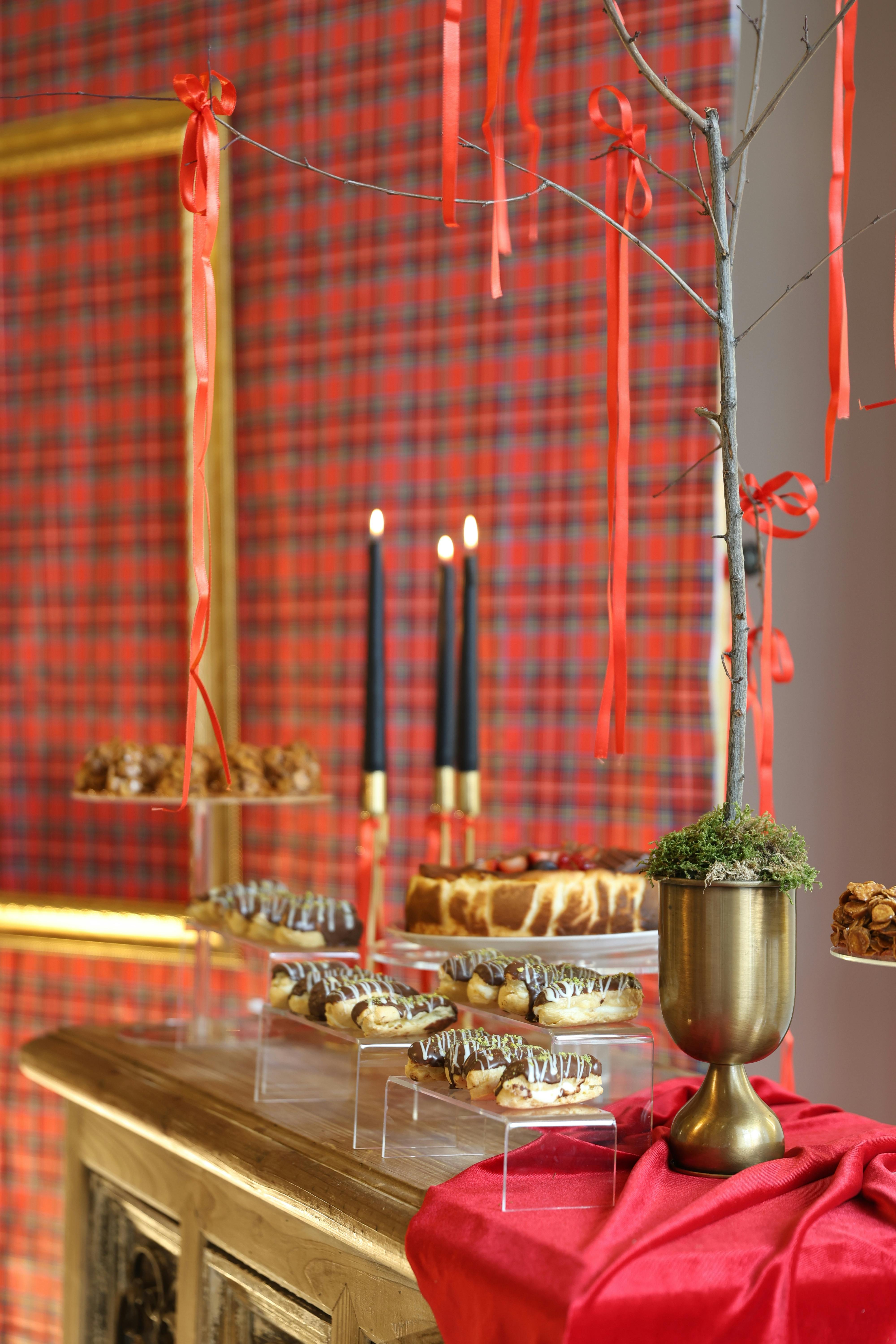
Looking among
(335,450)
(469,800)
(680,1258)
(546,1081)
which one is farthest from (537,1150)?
(335,450)

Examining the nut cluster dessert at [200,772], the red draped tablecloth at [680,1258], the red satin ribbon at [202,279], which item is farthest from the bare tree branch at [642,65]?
the nut cluster dessert at [200,772]

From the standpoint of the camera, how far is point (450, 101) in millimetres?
891

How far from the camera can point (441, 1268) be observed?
0.80 metres

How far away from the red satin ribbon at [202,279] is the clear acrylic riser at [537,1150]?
304 millimetres

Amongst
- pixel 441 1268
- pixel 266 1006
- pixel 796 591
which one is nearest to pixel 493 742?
pixel 796 591

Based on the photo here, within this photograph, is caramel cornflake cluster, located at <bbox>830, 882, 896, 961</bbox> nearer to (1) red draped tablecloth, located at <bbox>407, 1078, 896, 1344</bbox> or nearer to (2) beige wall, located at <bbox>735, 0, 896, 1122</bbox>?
(1) red draped tablecloth, located at <bbox>407, 1078, 896, 1344</bbox>

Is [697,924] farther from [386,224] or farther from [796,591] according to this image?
[386,224]

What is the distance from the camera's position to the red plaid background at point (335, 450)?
170 centimetres

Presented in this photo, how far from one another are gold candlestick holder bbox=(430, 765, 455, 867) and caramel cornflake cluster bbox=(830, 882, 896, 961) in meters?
0.62

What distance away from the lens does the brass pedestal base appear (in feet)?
2.87

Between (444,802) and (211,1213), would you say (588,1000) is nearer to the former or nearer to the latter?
(211,1213)

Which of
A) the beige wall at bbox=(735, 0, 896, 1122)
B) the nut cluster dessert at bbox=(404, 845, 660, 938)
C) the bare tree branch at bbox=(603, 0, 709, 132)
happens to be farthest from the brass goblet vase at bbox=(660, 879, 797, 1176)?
the beige wall at bbox=(735, 0, 896, 1122)

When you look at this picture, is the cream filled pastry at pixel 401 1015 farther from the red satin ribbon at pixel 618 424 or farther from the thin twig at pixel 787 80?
the thin twig at pixel 787 80

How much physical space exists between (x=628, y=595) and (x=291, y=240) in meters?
0.86
